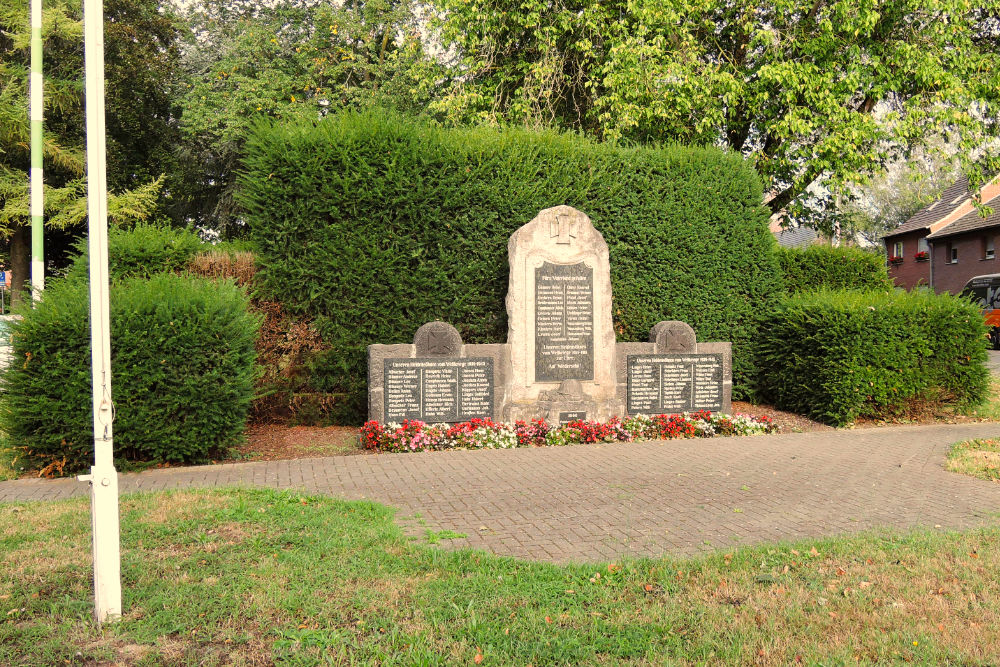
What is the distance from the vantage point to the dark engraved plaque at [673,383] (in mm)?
10445

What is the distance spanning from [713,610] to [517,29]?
14.1 m

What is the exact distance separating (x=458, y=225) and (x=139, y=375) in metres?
4.75

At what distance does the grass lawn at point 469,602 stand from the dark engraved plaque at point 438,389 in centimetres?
423

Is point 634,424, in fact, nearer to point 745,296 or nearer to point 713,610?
point 745,296

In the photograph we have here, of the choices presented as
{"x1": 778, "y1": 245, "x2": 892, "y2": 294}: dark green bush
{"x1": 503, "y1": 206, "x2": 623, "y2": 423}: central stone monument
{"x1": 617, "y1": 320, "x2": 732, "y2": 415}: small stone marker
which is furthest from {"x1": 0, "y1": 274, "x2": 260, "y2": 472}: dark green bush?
{"x1": 778, "y1": 245, "x2": 892, "y2": 294}: dark green bush

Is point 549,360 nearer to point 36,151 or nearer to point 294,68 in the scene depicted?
point 36,151

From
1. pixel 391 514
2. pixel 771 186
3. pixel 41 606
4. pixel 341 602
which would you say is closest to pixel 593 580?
pixel 341 602

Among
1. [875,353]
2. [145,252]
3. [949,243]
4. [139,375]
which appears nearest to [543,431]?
[139,375]

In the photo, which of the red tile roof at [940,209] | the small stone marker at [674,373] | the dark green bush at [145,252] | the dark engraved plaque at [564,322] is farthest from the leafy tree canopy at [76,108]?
the red tile roof at [940,209]

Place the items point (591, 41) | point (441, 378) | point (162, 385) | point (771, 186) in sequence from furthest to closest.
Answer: point (771, 186), point (591, 41), point (441, 378), point (162, 385)

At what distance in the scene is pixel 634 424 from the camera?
986 cm

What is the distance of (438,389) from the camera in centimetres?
955

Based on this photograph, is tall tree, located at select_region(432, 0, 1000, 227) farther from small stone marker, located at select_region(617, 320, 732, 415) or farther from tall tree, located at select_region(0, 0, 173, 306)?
tall tree, located at select_region(0, 0, 173, 306)

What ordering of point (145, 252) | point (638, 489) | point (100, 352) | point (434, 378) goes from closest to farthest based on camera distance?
point (100, 352)
point (638, 489)
point (434, 378)
point (145, 252)
